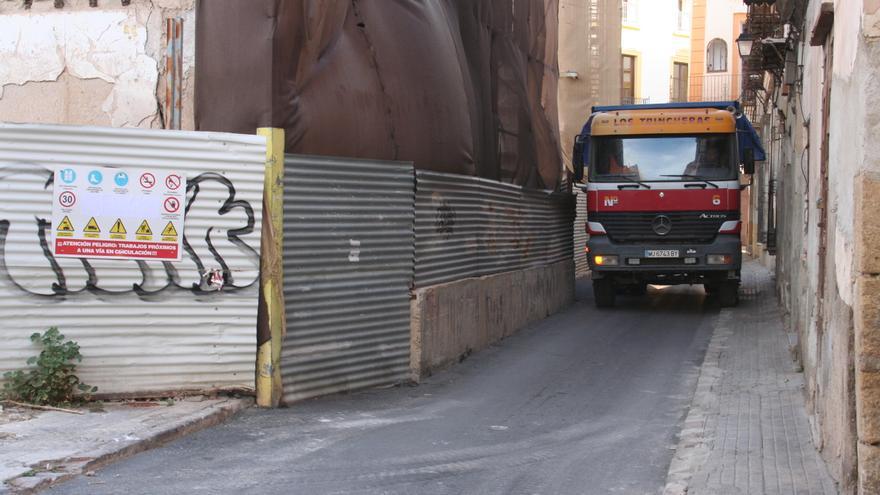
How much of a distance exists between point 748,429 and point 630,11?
1423 inches

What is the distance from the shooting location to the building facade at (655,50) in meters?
41.4

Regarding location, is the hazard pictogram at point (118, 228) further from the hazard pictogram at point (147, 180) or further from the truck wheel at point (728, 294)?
the truck wheel at point (728, 294)

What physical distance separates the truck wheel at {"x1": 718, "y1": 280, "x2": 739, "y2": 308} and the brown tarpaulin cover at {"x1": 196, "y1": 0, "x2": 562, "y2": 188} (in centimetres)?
561

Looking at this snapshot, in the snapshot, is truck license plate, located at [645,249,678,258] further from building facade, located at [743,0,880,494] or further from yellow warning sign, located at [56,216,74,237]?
yellow warning sign, located at [56,216,74,237]

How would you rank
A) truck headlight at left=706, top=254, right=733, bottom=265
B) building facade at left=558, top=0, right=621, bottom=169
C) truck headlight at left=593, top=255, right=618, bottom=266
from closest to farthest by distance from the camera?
truck headlight at left=706, top=254, right=733, bottom=265
truck headlight at left=593, top=255, right=618, bottom=266
building facade at left=558, top=0, right=621, bottom=169

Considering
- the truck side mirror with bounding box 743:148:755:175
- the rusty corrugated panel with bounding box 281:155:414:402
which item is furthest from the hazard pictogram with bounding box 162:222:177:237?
the truck side mirror with bounding box 743:148:755:175

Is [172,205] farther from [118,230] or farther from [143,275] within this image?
[143,275]

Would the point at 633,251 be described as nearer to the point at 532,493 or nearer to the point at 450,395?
the point at 450,395

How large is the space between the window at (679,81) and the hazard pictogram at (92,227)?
1527 inches

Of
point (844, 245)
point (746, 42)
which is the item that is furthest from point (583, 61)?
point (844, 245)

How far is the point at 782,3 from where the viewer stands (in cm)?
1369

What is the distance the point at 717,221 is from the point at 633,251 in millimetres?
1376

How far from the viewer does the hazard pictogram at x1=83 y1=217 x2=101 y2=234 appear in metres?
7.61

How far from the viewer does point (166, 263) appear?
777 centimetres
